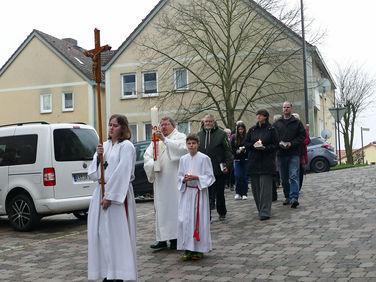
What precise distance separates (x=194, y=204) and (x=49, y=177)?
4.11 metres

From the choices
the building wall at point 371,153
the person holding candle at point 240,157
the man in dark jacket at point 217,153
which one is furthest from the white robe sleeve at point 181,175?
the building wall at point 371,153

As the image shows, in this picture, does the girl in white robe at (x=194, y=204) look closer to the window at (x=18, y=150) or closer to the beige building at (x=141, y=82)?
the window at (x=18, y=150)

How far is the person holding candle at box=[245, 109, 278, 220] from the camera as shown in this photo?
9875 mm

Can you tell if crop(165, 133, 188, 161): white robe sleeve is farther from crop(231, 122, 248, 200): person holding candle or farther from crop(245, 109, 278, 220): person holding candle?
crop(231, 122, 248, 200): person holding candle

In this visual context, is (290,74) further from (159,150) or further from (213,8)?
(159,150)

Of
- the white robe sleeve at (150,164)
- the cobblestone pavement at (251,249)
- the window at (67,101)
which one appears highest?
the window at (67,101)

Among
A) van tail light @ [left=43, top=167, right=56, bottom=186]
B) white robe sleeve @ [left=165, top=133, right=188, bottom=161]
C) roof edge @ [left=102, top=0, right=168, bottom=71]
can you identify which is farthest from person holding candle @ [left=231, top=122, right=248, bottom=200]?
roof edge @ [left=102, top=0, right=168, bottom=71]

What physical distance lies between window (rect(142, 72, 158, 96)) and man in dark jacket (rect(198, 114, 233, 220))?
23.9 m

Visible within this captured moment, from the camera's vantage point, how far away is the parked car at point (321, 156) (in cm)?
2258

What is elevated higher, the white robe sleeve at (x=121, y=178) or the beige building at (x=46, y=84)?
the beige building at (x=46, y=84)

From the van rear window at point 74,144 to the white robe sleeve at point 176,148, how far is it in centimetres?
351

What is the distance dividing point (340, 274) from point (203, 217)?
202 centimetres

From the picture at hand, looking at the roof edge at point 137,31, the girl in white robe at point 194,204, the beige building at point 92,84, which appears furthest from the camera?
the roof edge at point 137,31

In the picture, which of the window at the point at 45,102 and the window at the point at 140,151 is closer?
the window at the point at 140,151
